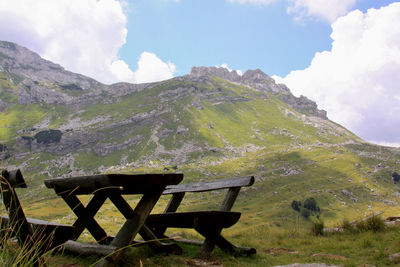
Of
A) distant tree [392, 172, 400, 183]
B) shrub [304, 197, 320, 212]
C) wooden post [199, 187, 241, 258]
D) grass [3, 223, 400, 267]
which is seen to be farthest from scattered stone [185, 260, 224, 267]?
distant tree [392, 172, 400, 183]

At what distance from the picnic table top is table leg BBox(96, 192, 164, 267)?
0.18m

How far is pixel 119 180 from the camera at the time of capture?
4.66m

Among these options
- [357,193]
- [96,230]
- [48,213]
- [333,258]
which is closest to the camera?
[96,230]

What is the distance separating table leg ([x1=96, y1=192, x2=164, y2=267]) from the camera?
4.77m

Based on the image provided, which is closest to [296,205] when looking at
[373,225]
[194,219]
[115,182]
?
[373,225]

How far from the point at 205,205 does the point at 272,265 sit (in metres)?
136

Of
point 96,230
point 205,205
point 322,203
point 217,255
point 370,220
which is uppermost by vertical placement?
point 322,203

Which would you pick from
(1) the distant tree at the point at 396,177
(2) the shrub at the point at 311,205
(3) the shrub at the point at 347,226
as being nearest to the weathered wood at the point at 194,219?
(3) the shrub at the point at 347,226

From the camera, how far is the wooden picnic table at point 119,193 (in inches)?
186

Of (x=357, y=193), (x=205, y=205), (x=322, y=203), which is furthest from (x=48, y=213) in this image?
(x=357, y=193)

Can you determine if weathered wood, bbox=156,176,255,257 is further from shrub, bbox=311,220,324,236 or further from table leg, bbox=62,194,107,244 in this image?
shrub, bbox=311,220,324,236

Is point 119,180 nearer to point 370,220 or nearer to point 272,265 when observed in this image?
point 272,265

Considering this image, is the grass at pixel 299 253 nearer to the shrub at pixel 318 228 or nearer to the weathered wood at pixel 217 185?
the shrub at pixel 318 228

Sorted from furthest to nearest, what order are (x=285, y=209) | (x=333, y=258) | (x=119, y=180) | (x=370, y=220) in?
(x=285, y=209) → (x=370, y=220) → (x=333, y=258) → (x=119, y=180)
